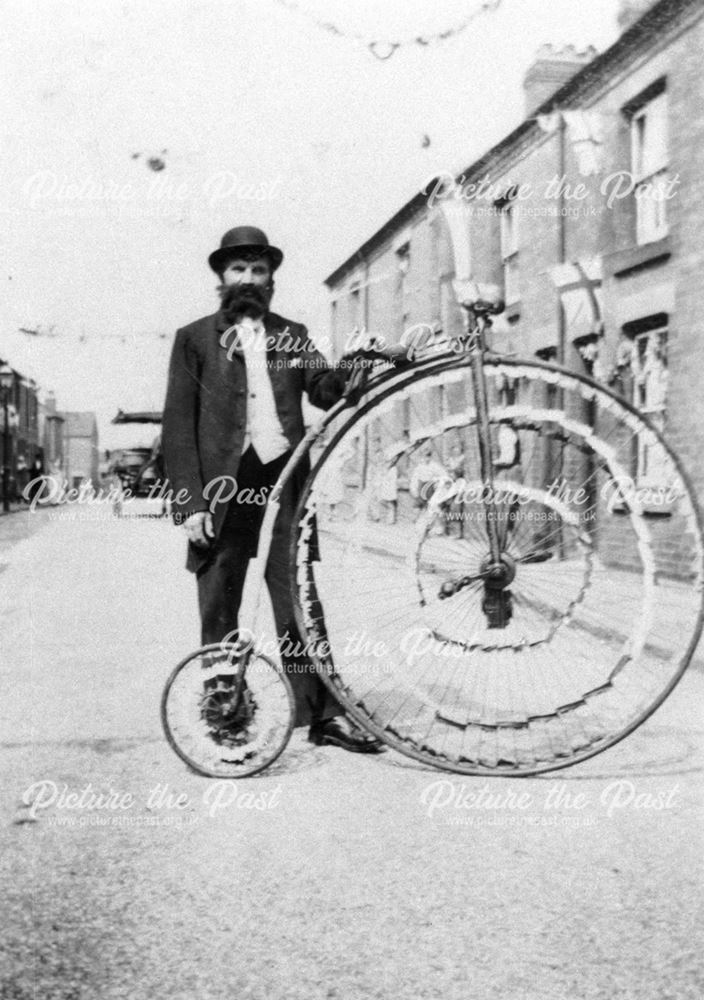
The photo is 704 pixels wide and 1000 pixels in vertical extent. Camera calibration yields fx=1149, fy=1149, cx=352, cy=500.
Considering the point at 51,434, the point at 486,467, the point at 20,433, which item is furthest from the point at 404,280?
the point at 20,433

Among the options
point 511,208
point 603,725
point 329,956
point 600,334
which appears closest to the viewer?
point 329,956

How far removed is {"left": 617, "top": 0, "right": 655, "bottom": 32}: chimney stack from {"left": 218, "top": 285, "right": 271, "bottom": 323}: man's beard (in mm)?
1061

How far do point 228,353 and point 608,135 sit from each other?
1038 mm

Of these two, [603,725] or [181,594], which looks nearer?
[181,594]

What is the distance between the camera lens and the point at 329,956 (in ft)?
7.00

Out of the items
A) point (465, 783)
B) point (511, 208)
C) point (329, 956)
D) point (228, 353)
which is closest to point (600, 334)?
point (511, 208)

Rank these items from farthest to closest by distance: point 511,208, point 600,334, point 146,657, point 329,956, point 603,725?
point 146,657
point 603,725
point 600,334
point 511,208
point 329,956

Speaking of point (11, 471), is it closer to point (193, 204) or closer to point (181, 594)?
point (181, 594)

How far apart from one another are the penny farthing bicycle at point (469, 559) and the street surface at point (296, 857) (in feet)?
0.47

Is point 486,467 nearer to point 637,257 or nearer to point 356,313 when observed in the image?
point 356,313

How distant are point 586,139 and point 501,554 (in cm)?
101

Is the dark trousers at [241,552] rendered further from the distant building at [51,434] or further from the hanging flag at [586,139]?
the hanging flag at [586,139]

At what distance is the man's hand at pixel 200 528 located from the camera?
2791 mm

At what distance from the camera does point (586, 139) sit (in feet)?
8.85
